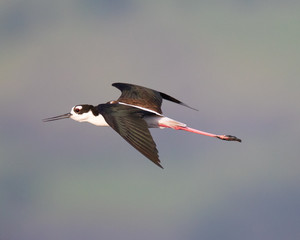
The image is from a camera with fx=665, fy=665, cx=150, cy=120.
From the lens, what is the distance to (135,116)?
13.1 meters

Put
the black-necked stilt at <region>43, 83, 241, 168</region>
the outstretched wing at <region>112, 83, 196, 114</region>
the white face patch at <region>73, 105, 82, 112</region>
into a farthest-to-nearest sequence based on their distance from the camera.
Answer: the white face patch at <region>73, 105, 82, 112</region>
the outstretched wing at <region>112, 83, 196, 114</region>
the black-necked stilt at <region>43, 83, 241, 168</region>

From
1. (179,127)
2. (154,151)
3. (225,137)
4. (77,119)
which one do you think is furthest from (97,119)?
(154,151)

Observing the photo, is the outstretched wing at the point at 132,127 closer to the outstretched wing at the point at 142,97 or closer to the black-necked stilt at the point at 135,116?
the black-necked stilt at the point at 135,116

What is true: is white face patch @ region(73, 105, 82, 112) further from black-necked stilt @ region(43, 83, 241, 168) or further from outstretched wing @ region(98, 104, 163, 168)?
outstretched wing @ region(98, 104, 163, 168)

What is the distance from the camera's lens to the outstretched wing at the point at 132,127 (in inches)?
456

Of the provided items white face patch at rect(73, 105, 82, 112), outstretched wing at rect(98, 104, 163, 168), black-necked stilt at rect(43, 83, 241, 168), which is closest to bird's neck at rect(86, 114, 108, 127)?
black-necked stilt at rect(43, 83, 241, 168)

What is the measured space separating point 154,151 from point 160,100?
4.64 meters

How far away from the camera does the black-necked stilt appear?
39.3 feet

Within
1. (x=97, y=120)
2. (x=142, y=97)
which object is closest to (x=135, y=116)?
(x=97, y=120)

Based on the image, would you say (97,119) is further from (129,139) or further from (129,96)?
(129,139)

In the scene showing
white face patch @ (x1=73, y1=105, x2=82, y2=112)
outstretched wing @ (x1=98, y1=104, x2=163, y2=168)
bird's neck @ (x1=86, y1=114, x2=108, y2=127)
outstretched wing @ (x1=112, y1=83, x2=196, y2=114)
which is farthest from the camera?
white face patch @ (x1=73, y1=105, x2=82, y2=112)

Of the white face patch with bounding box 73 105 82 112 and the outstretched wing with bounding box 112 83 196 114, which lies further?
the white face patch with bounding box 73 105 82 112

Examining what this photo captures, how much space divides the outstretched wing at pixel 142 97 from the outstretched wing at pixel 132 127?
174cm

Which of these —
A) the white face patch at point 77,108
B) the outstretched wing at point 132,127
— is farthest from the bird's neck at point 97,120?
the outstretched wing at point 132,127
